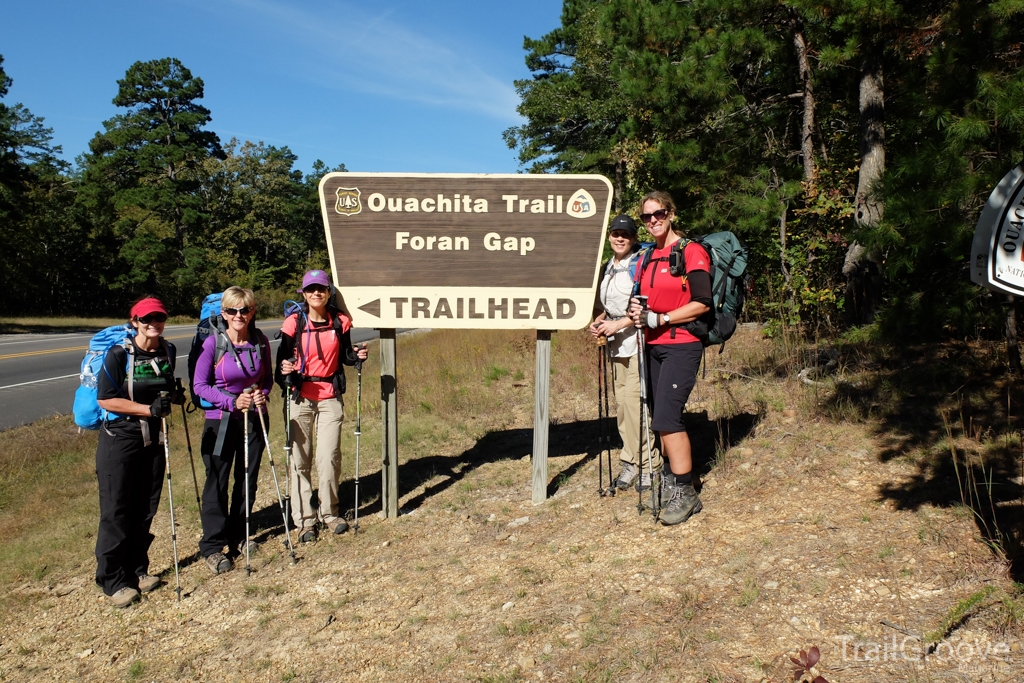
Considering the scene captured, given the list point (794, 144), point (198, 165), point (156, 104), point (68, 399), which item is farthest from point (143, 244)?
point (794, 144)

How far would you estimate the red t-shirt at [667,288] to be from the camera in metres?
4.52

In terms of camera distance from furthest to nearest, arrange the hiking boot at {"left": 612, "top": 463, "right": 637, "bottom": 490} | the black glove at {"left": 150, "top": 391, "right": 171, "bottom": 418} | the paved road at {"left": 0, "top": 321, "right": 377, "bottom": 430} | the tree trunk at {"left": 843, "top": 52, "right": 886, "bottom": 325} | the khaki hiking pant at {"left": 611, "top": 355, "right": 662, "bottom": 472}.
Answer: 1. the paved road at {"left": 0, "top": 321, "right": 377, "bottom": 430}
2. the tree trunk at {"left": 843, "top": 52, "right": 886, "bottom": 325}
3. the hiking boot at {"left": 612, "top": 463, "right": 637, "bottom": 490}
4. the khaki hiking pant at {"left": 611, "top": 355, "right": 662, "bottom": 472}
5. the black glove at {"left": 150, "top": 391, "right": 171, "bottom": 418}

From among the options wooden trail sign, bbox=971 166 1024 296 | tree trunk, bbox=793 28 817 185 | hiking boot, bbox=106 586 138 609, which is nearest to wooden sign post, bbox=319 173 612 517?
hiking boot, bbox=106 586 138 609

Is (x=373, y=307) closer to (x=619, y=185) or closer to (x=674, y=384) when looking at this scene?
(x=674, y=384)

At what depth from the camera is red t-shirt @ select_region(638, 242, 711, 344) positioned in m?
4.52

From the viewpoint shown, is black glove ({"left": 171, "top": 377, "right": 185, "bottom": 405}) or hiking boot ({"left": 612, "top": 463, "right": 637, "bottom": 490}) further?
hiking boot ({"left": 612, "top": 463, "right": 637, "bottom": 490})

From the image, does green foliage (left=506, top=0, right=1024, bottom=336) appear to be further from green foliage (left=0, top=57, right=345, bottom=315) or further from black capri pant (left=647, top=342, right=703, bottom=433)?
green foliage (left=0, top=57, right=345, bottom=315)

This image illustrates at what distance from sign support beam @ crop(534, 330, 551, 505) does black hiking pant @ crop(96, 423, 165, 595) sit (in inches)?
100

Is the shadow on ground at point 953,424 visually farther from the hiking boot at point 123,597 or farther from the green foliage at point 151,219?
the green foliage at point 151,219

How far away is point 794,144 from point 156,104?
47909 mm

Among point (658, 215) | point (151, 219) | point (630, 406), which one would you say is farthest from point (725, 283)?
point (151, 219)

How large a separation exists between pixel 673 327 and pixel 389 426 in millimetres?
2321

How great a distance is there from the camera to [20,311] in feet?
112

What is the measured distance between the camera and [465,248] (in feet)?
18.1
